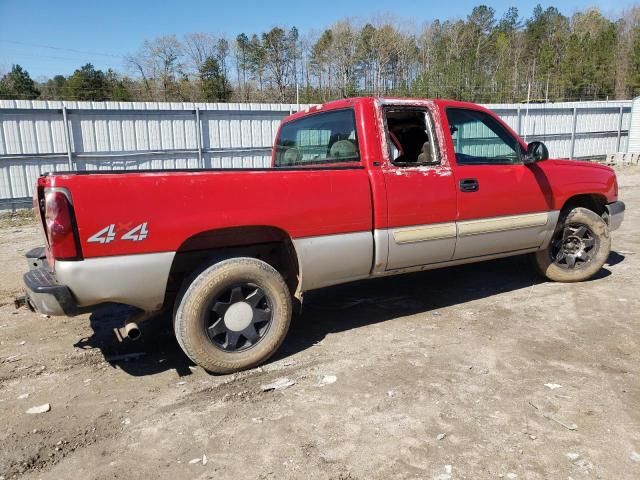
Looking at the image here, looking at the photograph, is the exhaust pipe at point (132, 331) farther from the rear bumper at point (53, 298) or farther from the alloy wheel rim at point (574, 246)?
the alloy wheel rim at point (574, 246)

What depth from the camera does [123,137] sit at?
12.6 metres

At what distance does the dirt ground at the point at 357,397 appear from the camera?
8.30ft

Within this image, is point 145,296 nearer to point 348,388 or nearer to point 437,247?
point 348,388

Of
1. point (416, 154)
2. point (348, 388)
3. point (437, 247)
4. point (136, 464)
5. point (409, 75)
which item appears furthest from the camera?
point (409, 75)

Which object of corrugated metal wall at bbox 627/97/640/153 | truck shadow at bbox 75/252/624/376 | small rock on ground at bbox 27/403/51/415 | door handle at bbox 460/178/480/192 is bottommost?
small rock on ground at bbox 27/403/51/415

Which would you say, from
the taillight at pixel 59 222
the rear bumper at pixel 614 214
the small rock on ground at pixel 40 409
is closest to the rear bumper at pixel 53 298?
the taillight at pixel 59 222

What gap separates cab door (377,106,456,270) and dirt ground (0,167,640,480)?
0.71m

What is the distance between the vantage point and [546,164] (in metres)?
4.93

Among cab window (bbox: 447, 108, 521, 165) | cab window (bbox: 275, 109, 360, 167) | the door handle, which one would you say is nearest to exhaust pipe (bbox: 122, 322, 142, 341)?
cab window (bbox: 275, 109, 360, 167)

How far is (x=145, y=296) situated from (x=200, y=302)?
14.0 inches

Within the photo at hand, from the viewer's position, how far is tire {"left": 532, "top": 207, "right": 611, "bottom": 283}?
522 centimetres

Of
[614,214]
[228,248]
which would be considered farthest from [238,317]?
[614,214]

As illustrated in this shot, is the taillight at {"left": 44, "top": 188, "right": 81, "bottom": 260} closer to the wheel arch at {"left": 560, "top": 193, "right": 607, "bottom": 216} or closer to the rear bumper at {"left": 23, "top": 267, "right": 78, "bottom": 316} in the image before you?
the rear bumper at {"left": 23, "top": 267, "right": 78, "bottom": 316}

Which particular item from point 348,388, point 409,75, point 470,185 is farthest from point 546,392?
point 409,75
